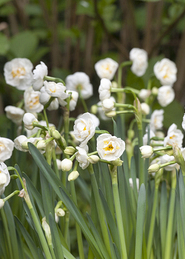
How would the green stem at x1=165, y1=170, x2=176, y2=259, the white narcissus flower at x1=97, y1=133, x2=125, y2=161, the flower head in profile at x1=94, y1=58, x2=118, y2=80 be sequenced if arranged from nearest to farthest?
the white narcissus flower at x1=97, y1=133, x2=125, y2=161
the green stem at x1=165, y1=170, x2=176, y2=259
the flower head in profile at x1=94, y1=58, x2=118, y2=80

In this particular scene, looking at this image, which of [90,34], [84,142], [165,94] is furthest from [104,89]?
[90,34]

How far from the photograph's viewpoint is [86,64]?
1.41 meters

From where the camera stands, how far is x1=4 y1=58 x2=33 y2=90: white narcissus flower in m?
0.63

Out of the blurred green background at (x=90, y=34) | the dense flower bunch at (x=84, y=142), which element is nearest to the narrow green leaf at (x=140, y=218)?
the dense flower bunch at (x=84, y=142)

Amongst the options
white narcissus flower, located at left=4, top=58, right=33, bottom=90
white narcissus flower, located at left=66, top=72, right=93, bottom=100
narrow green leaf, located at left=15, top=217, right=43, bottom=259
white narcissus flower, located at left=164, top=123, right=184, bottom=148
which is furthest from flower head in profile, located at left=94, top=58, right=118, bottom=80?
narrow green leaf, located at left=15, top=217, right=43, bottom=259

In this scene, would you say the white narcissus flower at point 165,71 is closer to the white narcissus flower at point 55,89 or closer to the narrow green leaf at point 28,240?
the white narcissus flower at point 55,89

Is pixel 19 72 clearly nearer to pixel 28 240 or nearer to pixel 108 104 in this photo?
pixel 108 104

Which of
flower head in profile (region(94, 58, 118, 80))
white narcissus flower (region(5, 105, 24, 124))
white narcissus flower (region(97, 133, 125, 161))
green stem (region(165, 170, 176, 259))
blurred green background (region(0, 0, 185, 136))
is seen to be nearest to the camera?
white narcissus flower (region(97, 133, 125, 161))

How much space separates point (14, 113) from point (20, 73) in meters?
0.09

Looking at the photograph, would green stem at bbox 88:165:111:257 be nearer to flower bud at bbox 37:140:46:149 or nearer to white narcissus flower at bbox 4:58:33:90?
flower bud at bbox 37:140:46:149

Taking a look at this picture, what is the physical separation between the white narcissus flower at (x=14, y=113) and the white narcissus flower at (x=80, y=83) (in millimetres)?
134

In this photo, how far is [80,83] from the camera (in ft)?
2.31

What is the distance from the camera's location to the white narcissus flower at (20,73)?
634mm

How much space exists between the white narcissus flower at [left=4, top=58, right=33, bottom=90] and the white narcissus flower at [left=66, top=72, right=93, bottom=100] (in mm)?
98
